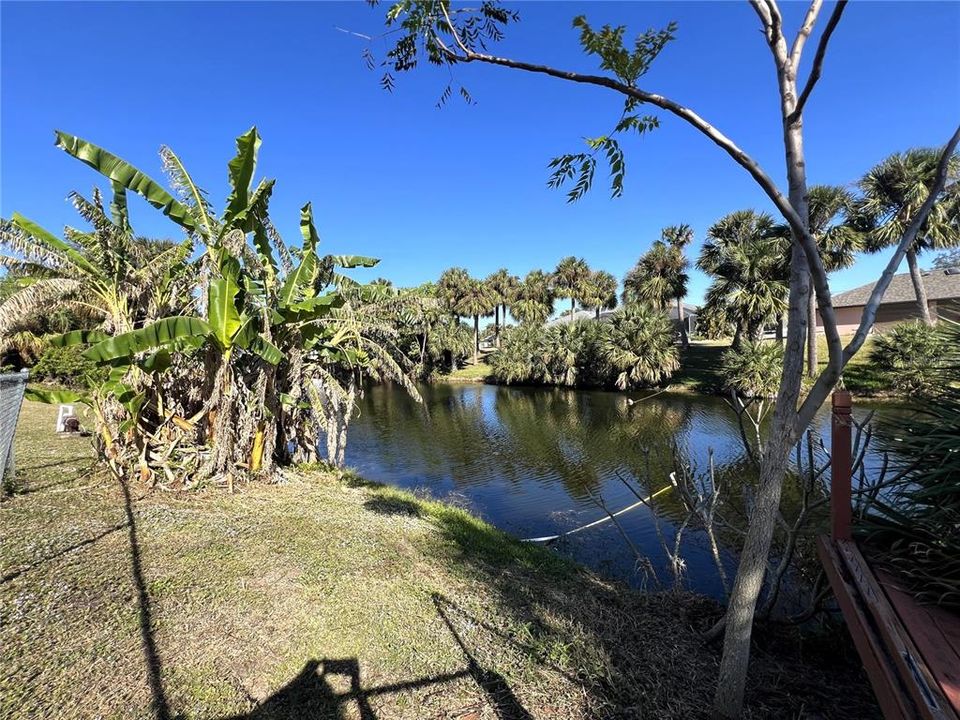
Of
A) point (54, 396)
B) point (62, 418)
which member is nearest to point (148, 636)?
point (54, 396)

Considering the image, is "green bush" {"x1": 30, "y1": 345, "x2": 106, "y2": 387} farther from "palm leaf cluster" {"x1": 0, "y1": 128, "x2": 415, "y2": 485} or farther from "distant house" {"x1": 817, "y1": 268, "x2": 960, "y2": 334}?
"distant house" {"x1": 817, "y1": 268, "x2": 960, "y2": 334}

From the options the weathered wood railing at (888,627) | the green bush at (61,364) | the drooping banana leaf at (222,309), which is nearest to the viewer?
the weathered wood railing at (888,627)

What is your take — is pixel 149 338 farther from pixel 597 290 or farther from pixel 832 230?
pixel 597 290

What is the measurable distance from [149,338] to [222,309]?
41.7 inches

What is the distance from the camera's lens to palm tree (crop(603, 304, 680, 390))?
28.4 metres

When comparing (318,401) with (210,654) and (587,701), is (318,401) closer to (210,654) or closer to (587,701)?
(210,654)

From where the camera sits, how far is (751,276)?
1030 inches

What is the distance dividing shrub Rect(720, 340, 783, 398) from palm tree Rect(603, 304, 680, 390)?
3696mm

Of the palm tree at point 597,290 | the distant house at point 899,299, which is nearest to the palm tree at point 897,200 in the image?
the distant house at point 899,299

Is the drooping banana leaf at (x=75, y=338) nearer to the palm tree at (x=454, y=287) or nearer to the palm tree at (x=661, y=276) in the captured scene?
the palm tree at (x=661, y=276)

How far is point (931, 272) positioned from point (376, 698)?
48550mm

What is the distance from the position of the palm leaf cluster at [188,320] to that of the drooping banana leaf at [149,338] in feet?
0.05

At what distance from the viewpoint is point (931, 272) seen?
34.9 m

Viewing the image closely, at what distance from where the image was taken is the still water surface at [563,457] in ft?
29.0
